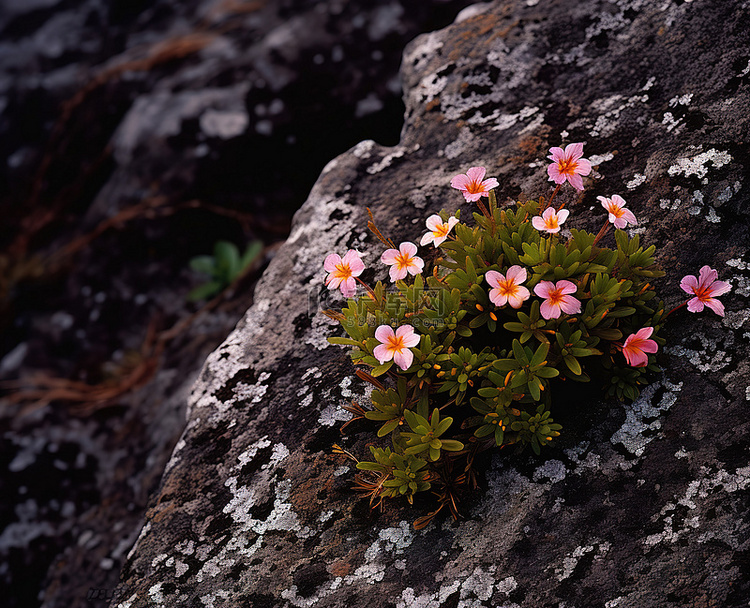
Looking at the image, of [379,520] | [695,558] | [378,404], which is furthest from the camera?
[379,520]

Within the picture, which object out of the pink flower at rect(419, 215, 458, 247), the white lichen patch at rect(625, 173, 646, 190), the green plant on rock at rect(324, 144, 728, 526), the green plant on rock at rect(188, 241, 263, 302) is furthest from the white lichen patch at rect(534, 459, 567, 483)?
the green plant on rock at rect(188, 241, 263, 302)

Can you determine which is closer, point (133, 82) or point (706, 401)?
point (706, 401)

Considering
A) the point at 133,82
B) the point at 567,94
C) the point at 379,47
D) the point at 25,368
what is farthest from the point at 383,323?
the point at 133,82

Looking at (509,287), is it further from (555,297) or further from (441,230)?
(441,230)

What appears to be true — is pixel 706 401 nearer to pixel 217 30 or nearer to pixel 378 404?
pixel 378 404

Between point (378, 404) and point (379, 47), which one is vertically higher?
point (379, 47)

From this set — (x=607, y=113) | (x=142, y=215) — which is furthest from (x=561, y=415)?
(x=142, y=215)

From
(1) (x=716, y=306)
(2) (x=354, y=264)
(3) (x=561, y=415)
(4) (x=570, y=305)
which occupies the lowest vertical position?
(3) (x=561, y=415)

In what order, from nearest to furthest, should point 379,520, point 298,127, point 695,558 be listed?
point 695,558 < point 379,520 < point 298,127
